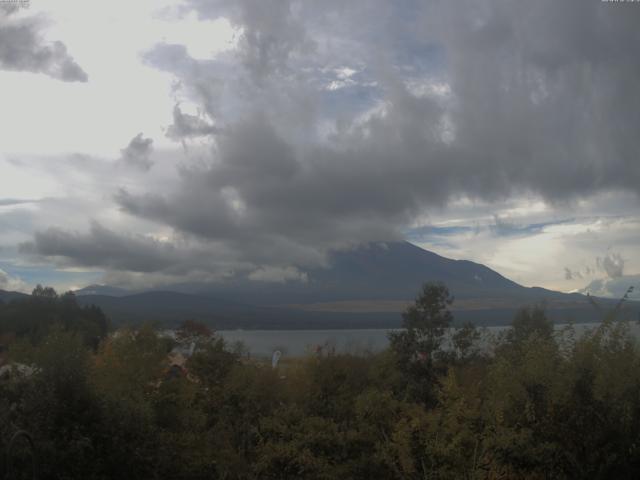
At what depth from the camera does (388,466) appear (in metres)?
15.8

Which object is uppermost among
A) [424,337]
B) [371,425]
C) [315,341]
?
[424,337]

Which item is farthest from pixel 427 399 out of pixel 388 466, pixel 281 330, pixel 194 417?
pixel 281 330

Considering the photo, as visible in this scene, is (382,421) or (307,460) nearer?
(307,460)

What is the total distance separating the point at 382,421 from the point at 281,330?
171 m

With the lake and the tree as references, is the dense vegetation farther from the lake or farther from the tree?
the tree

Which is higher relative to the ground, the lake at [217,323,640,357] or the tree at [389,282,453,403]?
the tree at [389,282,453,403]

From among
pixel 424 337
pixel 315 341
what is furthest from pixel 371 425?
pixel 315 341

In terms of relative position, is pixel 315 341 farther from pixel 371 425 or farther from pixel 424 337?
pixel 371 425

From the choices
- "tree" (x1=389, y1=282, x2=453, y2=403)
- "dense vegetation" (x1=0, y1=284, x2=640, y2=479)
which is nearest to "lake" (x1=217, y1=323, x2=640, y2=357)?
"dense vegetation" (x1=0, y1=284, x2=640, y2=479)

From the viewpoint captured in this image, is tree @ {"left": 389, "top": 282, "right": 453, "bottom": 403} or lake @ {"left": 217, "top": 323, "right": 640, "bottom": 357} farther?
lake @ {"left": 217, "top": 323, "right": 640, "bottom": 357}

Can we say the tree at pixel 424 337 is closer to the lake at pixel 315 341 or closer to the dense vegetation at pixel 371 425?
the lake at pixel 315 341

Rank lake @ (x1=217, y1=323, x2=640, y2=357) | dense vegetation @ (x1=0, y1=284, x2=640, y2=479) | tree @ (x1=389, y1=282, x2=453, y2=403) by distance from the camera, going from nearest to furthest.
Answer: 1. dense vegetation @ (x1=0, y1=284, x2=640, y2=479)
2. tree @ (x1=389, y1=282, x2=453, y2=403)
3. lake @ (x1=217, y1=323, x2=640, y2=357)

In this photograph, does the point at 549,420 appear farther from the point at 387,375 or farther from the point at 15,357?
the point at 15,357

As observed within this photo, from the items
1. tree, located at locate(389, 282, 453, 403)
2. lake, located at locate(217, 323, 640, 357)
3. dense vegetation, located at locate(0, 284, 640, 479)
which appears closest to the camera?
dense vegetation, located at locate(0, 284, 640, 479)
